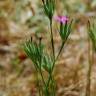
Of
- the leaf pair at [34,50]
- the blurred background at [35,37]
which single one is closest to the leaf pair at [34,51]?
the leaf pair at [34,50]

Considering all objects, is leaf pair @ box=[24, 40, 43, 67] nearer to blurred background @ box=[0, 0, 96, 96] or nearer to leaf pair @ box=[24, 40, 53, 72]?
leaf pair @ box=[24, 40, 53, 72]

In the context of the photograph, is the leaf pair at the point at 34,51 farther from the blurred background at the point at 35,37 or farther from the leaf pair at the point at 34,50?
the blurred background at the point at 35,37

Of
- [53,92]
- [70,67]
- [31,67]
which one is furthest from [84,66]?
[53,92]

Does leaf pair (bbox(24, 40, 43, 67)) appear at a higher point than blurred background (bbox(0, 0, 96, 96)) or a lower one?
higher

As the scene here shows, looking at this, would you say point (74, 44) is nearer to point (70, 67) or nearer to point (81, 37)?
point (81, 37)

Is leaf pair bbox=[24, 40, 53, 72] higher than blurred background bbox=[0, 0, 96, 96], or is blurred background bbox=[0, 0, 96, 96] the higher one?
leaf pair bbox=[24, 40, 53, 72]

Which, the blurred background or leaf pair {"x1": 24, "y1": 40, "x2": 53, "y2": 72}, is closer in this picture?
leaf pair {"x1": 24, "y1": 40, "x2": 53, "y2": 72}

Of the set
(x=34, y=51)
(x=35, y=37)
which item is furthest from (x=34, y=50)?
(x=35, y=37)

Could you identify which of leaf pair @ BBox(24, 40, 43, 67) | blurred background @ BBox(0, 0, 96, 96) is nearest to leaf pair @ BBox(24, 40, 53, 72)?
leaf pair @ BBox(24, 40, 43, 67)

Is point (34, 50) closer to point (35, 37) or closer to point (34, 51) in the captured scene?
point (34, 51)
